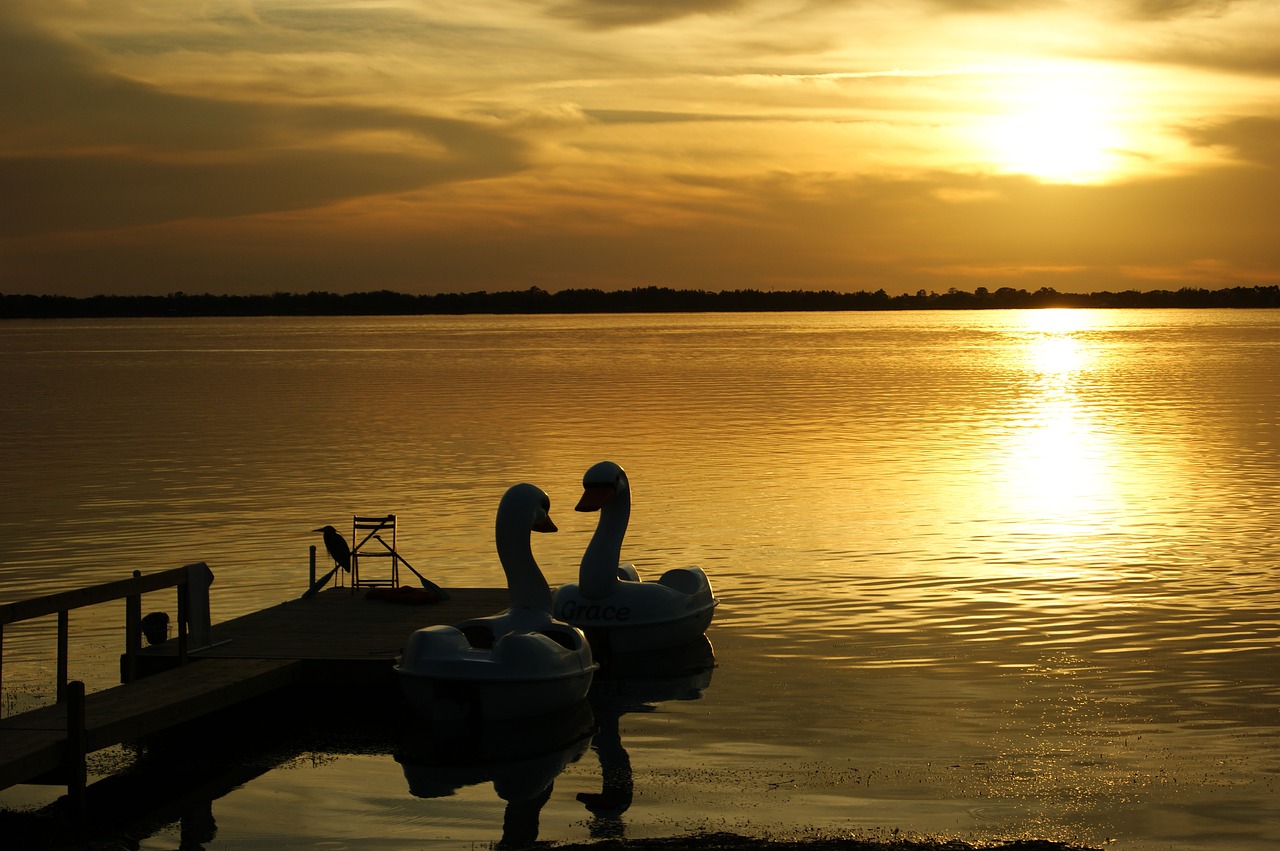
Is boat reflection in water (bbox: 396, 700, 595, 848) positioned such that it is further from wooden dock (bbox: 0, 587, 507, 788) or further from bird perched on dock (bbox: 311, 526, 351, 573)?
bird perched on dock (bbox: 311, 526, 351, 573)

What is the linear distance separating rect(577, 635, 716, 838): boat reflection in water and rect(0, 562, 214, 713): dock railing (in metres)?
4.39

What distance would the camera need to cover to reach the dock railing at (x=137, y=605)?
13.4 m

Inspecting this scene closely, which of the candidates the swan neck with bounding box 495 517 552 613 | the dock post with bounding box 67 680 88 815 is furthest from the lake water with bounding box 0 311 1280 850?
the swan neck with bounding box 495 517 552 613

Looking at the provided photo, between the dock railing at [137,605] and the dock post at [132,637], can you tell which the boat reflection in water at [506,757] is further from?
the dock post at [132,637]

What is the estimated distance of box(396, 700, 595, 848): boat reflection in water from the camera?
42.0 ft

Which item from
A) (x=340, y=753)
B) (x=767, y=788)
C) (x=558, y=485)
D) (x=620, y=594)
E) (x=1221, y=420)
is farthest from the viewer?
(x=1221, y=420)

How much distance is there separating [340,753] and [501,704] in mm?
1639

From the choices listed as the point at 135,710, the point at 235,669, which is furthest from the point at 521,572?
the point at 135,710

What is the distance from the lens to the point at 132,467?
129ft

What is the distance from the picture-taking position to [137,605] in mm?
15117

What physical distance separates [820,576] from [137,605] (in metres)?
11.2

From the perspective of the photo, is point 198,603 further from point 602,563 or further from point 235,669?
point 602,563

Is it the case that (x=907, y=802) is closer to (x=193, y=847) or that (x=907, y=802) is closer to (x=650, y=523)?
(x=193, y=847)

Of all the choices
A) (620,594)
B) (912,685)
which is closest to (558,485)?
(620,594)
